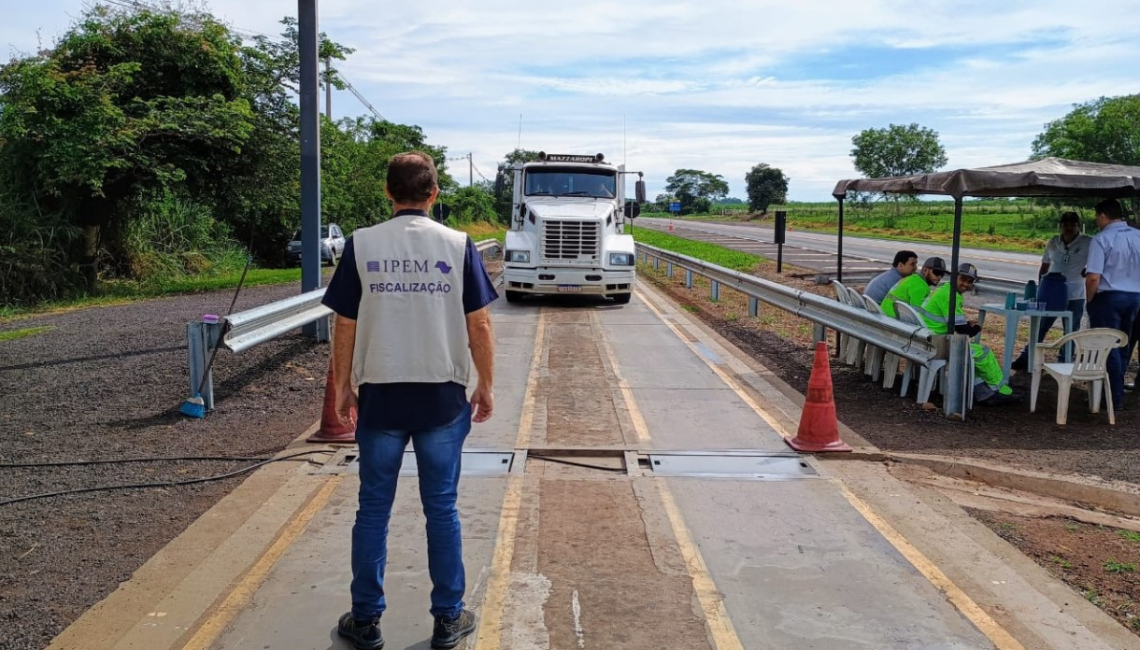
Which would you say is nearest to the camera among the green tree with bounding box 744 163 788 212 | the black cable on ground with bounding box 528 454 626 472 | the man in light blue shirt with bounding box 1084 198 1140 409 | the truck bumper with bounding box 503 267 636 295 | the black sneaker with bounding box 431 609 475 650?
the black sneaker with bounding box 431 609 475 650

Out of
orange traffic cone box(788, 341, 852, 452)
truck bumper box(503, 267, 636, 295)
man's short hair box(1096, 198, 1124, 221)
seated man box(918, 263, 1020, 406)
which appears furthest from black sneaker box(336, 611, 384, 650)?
truck bumper box(503, 267, 636, 295)

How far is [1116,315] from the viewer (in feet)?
28.8

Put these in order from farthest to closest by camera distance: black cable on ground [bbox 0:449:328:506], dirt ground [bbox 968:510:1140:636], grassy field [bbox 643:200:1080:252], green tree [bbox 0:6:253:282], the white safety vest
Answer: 1. grassy field [bbox 643:200:1080:252]
2. green tree [bbox 0:6:253:282]
3. black cable on ground [bbox 0:449:328:506]
4. dirt ground [bbox 968:510:1140:636]
5. the white safety vest

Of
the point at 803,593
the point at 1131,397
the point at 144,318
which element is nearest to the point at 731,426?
the point at 803,593

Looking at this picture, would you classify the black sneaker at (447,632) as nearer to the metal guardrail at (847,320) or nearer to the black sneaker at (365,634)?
the black sneaker at (365,634)

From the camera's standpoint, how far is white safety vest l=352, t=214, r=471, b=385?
12.4 ft

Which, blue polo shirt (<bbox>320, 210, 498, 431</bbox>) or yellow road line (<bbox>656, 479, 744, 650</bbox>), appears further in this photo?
yellow road line (<bbox>656, 479, 744, 650</bbox>)

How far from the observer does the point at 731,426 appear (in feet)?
26.2

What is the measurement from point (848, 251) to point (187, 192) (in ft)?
88.3

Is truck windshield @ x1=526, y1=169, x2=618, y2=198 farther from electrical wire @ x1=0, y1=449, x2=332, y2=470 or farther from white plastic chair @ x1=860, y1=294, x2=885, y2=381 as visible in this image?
electrical wire @ x1=0, y1=449, x2=332, y2=470

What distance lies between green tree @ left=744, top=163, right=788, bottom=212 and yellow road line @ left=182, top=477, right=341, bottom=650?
11621 cm

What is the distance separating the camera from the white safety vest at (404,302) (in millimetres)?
3771

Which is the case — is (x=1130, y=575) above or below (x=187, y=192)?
below

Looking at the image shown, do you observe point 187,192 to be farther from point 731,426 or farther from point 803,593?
point 803,593
